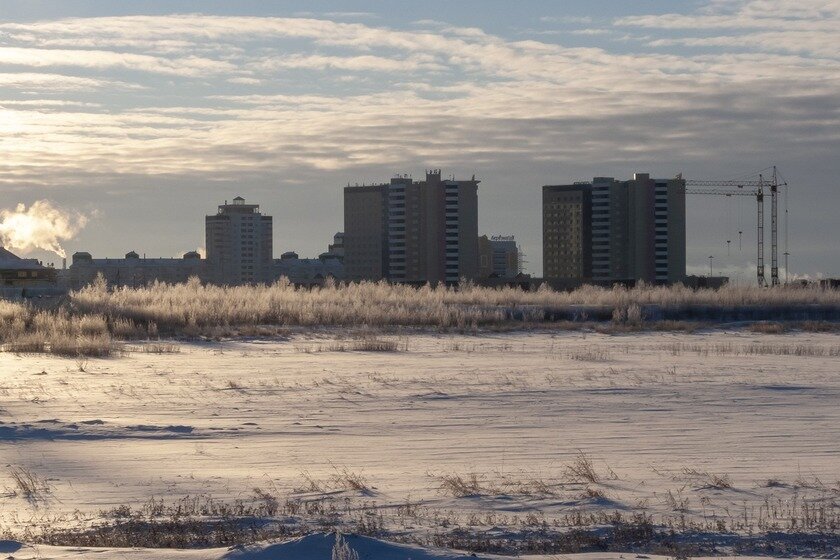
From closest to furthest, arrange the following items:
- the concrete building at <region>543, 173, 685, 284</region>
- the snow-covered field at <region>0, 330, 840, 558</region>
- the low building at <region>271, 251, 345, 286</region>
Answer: the snow-covered field at <region>0, 330, 840, 558</region> → the concrete building at <region>543, 173, 685, 284</region> → the low building at <region>271, 251, 345, 286</region>

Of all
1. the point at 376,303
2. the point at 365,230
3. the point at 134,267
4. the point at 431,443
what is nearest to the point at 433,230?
the point at 365,230

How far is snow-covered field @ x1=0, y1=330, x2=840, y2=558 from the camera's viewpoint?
10453mm

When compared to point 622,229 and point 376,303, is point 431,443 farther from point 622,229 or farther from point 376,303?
point 622,229

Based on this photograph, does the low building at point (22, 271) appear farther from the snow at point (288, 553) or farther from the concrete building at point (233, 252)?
the snow at point (288, 553)

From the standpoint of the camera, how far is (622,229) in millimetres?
121562

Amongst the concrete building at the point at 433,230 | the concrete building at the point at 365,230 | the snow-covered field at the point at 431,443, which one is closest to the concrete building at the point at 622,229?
the concrete building at the point at 433,230

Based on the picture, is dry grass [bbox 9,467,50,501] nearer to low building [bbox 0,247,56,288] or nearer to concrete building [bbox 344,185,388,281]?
low building [bbox 0,247,56,288]

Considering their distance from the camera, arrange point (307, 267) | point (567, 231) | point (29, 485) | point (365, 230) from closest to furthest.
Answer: point (29, 485)
point (567, 231)
point (365, 230)
point (307, 267)

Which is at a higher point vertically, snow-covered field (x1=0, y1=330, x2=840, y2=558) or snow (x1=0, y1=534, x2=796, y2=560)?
snow (x1=0, y1=534, x2=796, y2=560)

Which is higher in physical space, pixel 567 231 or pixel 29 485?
pixel 567 231

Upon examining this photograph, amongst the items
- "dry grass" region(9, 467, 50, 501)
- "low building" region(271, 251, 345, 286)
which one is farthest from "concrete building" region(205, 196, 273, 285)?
"dry grass" region(9, 467, 50, 501)

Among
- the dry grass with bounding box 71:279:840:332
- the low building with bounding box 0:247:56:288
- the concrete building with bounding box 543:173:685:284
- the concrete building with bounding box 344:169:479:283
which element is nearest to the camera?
the dry grass with bounding box 71:279:840:332

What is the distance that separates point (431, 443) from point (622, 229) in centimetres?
10924

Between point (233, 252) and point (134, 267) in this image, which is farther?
point (233, 252)
